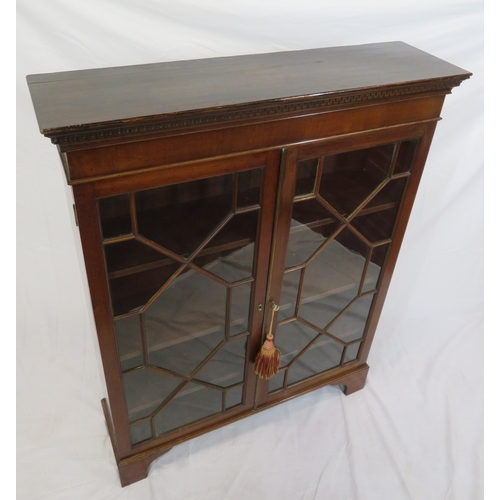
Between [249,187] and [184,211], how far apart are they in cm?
13

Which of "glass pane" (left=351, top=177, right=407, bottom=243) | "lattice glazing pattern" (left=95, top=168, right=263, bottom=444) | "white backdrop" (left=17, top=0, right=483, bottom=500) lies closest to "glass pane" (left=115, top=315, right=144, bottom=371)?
"lattice glazing pattern" (left=95, top=168, right=263, bottom=444)

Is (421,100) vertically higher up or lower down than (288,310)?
higher up

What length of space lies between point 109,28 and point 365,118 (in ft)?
1.99

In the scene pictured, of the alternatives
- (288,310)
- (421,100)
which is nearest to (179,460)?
(288,310)

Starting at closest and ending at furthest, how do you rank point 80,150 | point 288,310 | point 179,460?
point 80,150, point 288,310, point 179,460

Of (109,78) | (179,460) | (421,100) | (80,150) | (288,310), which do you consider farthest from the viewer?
(179,460)

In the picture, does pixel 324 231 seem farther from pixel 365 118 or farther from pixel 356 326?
pixel 356 326

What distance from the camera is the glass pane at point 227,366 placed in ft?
3.85

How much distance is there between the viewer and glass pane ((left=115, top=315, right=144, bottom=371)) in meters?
0.98

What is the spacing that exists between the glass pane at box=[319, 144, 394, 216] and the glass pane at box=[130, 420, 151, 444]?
698mm

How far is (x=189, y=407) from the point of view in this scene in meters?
1.24

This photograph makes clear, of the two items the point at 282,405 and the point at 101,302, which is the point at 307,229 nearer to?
the point at 101,302

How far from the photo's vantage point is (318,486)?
128 centimetres

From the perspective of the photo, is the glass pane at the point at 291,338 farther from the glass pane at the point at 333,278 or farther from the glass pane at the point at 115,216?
the glass pane at the point at 115,216
